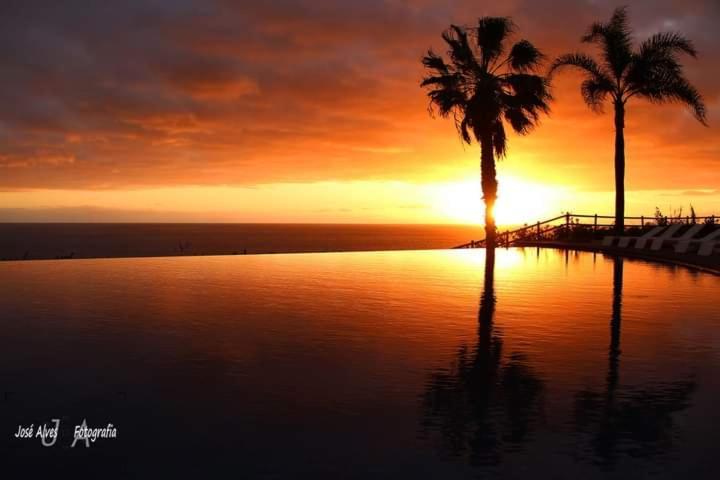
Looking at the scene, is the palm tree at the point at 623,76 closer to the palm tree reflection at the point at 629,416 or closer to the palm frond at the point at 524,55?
the palm frond at the point at 524,55

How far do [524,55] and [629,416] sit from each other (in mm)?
25528

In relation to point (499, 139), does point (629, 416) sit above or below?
below

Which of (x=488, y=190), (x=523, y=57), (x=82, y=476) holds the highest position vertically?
(x=523, y=57)

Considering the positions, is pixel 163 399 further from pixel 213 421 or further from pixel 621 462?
pixel 621 462

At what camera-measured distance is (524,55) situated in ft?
95.7

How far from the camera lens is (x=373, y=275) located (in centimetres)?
1888

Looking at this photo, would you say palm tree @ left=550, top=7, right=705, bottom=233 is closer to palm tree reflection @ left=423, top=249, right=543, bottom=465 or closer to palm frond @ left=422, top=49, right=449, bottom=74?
palm frond @ left=422, top=49, right=449, bottom=74

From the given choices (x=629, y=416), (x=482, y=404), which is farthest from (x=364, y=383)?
(x=629, y=416)

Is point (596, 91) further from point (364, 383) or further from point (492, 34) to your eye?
point (364, 383)

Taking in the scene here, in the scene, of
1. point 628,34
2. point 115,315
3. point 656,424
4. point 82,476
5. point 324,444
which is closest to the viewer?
point 82,476

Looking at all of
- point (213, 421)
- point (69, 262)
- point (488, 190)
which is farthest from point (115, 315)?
point (488, 190)

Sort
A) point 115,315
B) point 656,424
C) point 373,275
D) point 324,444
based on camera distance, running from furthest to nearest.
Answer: point 373,275 → point 115,315 → point 656,424 → point 324,444

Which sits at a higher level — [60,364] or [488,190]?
[488,190]

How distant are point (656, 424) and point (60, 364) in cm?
615
